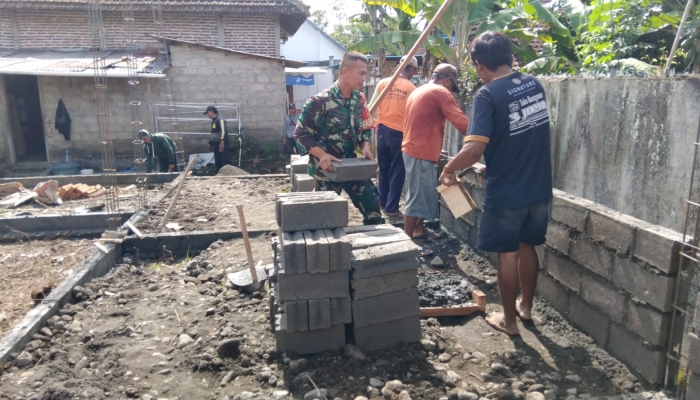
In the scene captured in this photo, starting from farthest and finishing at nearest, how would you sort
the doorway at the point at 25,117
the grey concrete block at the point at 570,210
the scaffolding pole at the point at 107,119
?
the doorway at the point at 25,117, the scaffolding pole at the point at 107,119, the grey concrete block at the point at 570,210

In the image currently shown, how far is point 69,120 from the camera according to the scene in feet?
47.4

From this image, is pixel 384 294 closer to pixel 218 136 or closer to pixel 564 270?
pixel 564 270

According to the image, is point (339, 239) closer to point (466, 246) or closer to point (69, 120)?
point (466, 246)

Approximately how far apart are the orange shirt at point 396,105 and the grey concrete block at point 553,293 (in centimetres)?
297

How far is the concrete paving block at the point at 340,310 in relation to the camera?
3445mm

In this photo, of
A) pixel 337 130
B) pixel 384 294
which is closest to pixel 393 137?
pixel 337 130

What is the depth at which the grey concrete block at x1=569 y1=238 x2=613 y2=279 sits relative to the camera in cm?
340

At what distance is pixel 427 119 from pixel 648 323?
2931 millimetres

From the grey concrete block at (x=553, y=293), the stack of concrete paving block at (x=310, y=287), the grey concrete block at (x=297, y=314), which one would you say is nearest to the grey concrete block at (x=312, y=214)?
the stack of concrete paving block at (x=310, y=287)

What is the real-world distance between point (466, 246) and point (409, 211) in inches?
29.2

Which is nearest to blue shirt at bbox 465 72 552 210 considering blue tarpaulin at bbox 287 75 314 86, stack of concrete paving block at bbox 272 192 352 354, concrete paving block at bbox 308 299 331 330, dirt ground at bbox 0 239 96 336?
stack of concrete paving block at bbox 272 192 352 354

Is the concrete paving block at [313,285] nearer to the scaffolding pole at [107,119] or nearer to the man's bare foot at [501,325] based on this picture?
the man's bare foot at [501,325]

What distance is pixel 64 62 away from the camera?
47.3 feet

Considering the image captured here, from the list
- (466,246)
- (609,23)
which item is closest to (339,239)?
(466,246)
